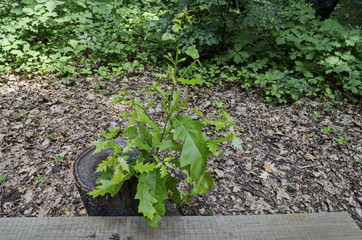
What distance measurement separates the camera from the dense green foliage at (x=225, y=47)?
457 centimetres

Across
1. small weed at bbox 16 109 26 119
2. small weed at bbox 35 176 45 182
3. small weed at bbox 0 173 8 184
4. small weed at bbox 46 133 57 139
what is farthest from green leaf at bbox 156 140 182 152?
small weed at bbox 16 109 26 119

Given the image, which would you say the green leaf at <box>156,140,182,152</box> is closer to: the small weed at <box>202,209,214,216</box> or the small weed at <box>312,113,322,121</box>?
the small weed at <box>202,209,214,216</box>

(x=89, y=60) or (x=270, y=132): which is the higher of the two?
(x=270, y=132)

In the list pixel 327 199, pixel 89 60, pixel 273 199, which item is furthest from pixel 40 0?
pixel 327 199

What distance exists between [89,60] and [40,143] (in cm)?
232

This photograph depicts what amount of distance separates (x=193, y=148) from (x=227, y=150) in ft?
6.95

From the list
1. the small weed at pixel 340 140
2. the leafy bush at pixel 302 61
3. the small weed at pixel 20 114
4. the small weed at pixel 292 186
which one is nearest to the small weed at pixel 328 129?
the small weed at pixel 340 140

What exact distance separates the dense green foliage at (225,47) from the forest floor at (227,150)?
36 centimetres

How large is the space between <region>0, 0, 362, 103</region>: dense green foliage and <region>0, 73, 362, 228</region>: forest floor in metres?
0.36

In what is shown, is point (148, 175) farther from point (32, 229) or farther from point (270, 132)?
point (270, 132)

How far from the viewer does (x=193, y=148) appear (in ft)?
4.74

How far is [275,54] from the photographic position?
514cm

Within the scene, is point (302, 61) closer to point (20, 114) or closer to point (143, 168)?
point (143, 168)

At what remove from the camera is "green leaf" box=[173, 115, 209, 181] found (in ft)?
4.70
